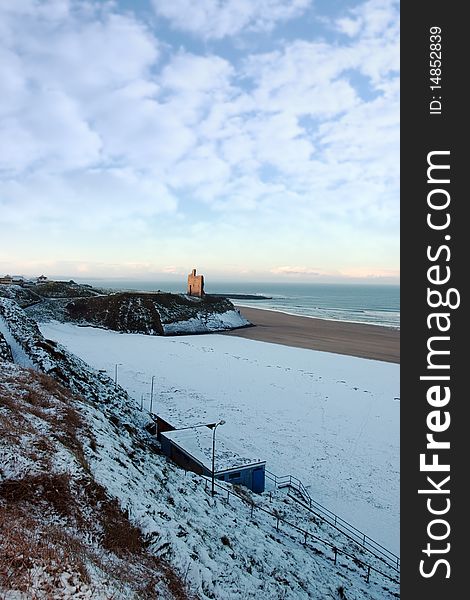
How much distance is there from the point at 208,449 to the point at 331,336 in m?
45.0

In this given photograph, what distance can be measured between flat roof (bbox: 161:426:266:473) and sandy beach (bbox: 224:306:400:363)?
99.8 ft

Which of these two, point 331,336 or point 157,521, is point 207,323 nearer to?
point 331,336

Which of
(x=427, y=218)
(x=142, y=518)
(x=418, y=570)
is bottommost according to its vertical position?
(x=142, y=518)

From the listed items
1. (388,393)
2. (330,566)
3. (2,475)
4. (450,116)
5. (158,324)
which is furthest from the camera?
(158,324)

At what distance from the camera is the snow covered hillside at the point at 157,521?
867 centimetres

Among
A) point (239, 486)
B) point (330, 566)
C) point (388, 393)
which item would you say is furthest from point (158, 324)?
point (330, 566)

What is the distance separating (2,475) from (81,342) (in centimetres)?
4062

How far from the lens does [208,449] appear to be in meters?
18.0

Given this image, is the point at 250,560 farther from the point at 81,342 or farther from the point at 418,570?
the point at 81,342

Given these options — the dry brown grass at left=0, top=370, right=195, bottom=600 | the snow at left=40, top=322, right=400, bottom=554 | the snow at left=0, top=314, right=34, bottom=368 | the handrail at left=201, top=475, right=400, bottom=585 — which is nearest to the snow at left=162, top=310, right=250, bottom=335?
the snow at left=40, top=322, right=400, bottom=554

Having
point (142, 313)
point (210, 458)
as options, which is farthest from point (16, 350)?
point (142, 313)

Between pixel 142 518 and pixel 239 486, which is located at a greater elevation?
pixel 142 518

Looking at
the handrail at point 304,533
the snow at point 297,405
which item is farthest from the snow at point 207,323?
the handrail at point 304,533

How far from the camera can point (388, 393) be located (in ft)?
102
